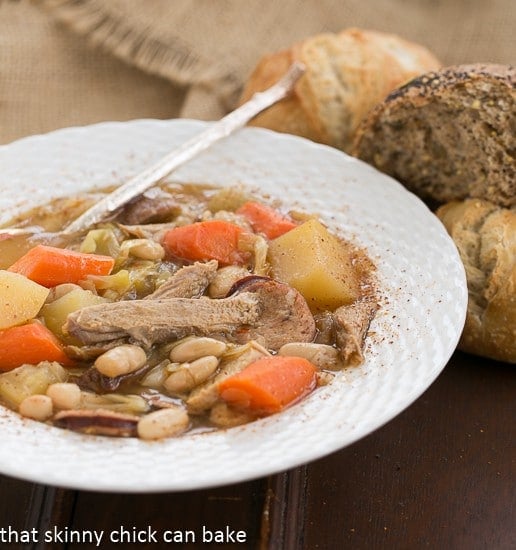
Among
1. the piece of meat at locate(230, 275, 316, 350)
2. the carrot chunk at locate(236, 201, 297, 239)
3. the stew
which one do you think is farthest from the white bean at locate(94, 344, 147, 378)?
the carrot chunk at locate(236, 201, 297, 239)

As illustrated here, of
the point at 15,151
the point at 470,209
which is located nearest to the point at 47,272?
the point at 15,151

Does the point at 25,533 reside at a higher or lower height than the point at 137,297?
lower

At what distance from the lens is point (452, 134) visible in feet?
13.2

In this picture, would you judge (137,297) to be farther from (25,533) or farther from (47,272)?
(25,533)

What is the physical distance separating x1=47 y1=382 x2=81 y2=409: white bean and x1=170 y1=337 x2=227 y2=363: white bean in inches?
14.9

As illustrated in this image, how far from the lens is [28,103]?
5672 millimetres

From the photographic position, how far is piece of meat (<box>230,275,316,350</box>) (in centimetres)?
314

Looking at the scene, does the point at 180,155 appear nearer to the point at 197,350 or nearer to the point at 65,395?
the point at 197,350

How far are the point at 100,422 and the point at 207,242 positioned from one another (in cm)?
109

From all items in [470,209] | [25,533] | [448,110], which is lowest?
[25,533]

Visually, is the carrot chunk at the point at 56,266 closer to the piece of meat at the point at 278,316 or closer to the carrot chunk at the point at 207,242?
the carrot chunk at the point at 207,242

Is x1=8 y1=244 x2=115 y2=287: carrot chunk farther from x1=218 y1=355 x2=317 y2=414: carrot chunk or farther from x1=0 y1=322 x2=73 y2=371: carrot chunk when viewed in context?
x1=218 y1=355 x2=317 y2=414: carrot chunk

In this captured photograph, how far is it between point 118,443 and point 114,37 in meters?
3.64

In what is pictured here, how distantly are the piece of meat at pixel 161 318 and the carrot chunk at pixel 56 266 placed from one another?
0.33 meters
